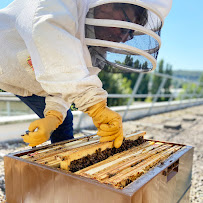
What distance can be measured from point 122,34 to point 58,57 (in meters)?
0.46

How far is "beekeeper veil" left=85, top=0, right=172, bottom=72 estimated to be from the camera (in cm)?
109

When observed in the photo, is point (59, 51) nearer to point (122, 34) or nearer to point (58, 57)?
point (58, 57)

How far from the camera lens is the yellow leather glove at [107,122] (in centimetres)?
108

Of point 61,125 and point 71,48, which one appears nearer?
point 71,48

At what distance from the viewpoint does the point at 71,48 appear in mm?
960

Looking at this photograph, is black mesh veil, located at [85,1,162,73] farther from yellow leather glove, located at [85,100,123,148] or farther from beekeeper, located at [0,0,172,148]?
yellow leather glove, located at [85,100,123,148]

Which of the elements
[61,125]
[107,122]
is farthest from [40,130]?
[61,125]

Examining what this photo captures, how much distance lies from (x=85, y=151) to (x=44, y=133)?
0.77 feet

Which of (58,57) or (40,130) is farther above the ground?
(58,57)

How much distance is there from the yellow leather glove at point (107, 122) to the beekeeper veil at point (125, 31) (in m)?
0.35

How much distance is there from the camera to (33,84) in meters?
1.34

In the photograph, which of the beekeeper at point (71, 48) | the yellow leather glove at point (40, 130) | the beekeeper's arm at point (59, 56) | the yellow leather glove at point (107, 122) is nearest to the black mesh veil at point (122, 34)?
the beekeeper at point (71, 48)

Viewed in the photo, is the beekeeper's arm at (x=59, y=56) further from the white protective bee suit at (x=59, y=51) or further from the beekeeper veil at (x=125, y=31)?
the beekeeper veil at (x=125, y=31)

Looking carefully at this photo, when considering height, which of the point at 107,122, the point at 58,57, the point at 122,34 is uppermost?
the point at 122,34
